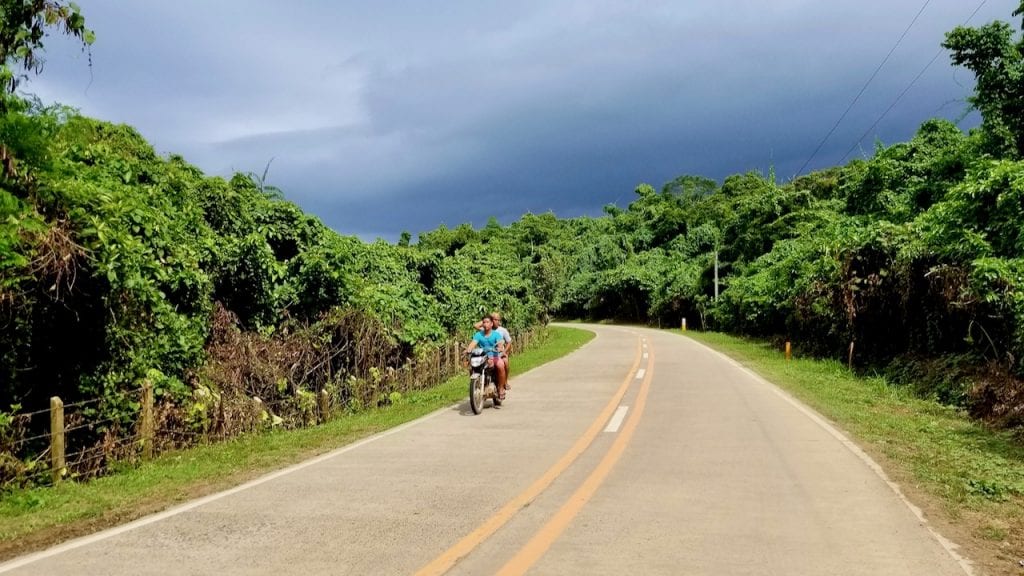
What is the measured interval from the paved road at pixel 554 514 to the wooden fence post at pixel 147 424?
275 centimetres

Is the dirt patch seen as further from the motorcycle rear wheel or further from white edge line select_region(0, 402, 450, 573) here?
the motorcycle rear wheel

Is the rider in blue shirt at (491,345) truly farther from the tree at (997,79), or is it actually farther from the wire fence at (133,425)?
the tree at (997,79)

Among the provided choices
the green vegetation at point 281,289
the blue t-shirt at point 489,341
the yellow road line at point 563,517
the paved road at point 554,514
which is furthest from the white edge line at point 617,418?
the green vegetation at point 281,289

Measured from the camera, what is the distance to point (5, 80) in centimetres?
Result: 859

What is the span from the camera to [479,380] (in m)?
12.3

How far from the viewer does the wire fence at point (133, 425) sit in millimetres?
8219

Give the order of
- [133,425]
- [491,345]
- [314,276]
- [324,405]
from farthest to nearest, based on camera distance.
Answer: [314,276] < [324,405] < [491,345] < [133,425]

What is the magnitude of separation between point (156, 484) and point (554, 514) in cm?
441

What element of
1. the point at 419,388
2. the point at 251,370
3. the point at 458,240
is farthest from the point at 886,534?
the point at 458,240

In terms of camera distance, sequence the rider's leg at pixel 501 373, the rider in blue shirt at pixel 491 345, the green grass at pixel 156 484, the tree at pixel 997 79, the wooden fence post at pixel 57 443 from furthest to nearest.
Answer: the tree at pixel 997 79 → the rider's leg at pixel 501 373 → the rider in blue shirt at pixel 491 345 → the wooden fence post at pixel 57 443 → the green grass at pixel 156 484

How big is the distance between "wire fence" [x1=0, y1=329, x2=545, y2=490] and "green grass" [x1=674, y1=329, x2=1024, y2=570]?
362 inches

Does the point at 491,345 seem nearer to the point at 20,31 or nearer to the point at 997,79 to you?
the point at 20,31

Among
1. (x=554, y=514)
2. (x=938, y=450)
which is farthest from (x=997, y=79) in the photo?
(x=554, y=514)

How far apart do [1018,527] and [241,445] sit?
917 centimetres
